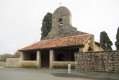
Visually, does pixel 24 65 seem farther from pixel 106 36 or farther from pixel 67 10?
pixel 106 36

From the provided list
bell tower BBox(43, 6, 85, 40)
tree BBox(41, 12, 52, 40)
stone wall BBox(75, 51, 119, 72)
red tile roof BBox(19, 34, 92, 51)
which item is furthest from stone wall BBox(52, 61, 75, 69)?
tree BBox(41, 12, 52, 40)

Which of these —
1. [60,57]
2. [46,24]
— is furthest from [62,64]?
[46,24]

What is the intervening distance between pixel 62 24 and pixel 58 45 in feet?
17.5

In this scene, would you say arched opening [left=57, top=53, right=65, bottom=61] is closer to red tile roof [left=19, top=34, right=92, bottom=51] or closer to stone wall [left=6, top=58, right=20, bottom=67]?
red tile roof [left=19, top=34, right=92, bottom=51]

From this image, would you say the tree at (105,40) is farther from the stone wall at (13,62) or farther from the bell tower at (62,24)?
the stone wall at (13,62)

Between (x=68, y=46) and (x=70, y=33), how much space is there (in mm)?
4171

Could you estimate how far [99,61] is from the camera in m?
12.1

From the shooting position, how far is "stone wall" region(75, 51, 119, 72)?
1136 cm

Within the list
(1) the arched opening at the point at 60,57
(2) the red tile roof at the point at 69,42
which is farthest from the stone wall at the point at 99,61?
(1) the arched opening at the point at 60,57

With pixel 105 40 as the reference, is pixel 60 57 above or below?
below

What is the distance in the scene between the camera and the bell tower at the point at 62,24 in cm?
1913

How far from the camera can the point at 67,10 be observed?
20.1 meters

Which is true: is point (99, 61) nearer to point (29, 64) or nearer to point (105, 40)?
point (29, 64)

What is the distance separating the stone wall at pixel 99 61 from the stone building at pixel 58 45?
102 inches
